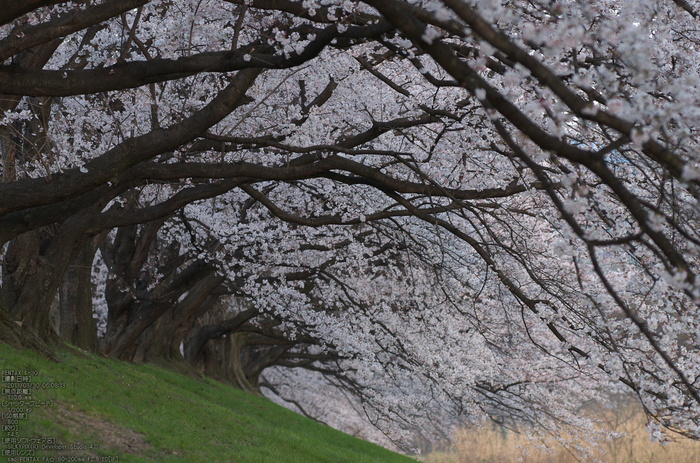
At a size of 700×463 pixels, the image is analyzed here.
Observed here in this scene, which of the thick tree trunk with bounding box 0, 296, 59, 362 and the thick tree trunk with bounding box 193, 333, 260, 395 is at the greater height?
the thick tree trunk with bounding box 193, 333, 260, 395

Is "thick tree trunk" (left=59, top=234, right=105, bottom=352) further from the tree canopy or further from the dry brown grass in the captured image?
the dry brown grass

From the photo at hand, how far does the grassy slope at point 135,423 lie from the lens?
6020 mm

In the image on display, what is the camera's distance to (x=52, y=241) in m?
9.41

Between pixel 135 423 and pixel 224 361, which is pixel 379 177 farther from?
pixel 224 361

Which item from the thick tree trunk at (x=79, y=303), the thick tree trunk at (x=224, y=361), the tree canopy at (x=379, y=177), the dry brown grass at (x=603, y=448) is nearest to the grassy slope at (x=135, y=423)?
the tree canopy at (x=379, y=177)

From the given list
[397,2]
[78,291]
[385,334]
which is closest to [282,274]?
[385,334]

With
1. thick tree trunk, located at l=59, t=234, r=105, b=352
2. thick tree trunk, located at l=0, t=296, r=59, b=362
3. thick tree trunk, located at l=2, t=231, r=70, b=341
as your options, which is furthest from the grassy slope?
thick tree trunk, located at l=59, t=234, r=105, b=352

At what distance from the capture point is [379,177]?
24.9 feet

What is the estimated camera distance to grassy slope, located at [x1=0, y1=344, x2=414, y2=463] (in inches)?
237

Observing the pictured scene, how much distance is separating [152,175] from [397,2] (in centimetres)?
494

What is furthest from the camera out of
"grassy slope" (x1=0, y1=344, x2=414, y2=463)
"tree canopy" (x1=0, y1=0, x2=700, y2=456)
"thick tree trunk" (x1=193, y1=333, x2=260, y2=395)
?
"thick tree trunk" (x1=193, y1=333, x2=260, y2=395)

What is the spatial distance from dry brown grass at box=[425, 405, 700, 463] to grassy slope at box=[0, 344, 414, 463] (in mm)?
7350

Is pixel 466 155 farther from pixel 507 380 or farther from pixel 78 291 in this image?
pixel 507 380

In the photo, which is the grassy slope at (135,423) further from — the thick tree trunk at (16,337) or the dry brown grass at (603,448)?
the dry brown grass at (603,448)
